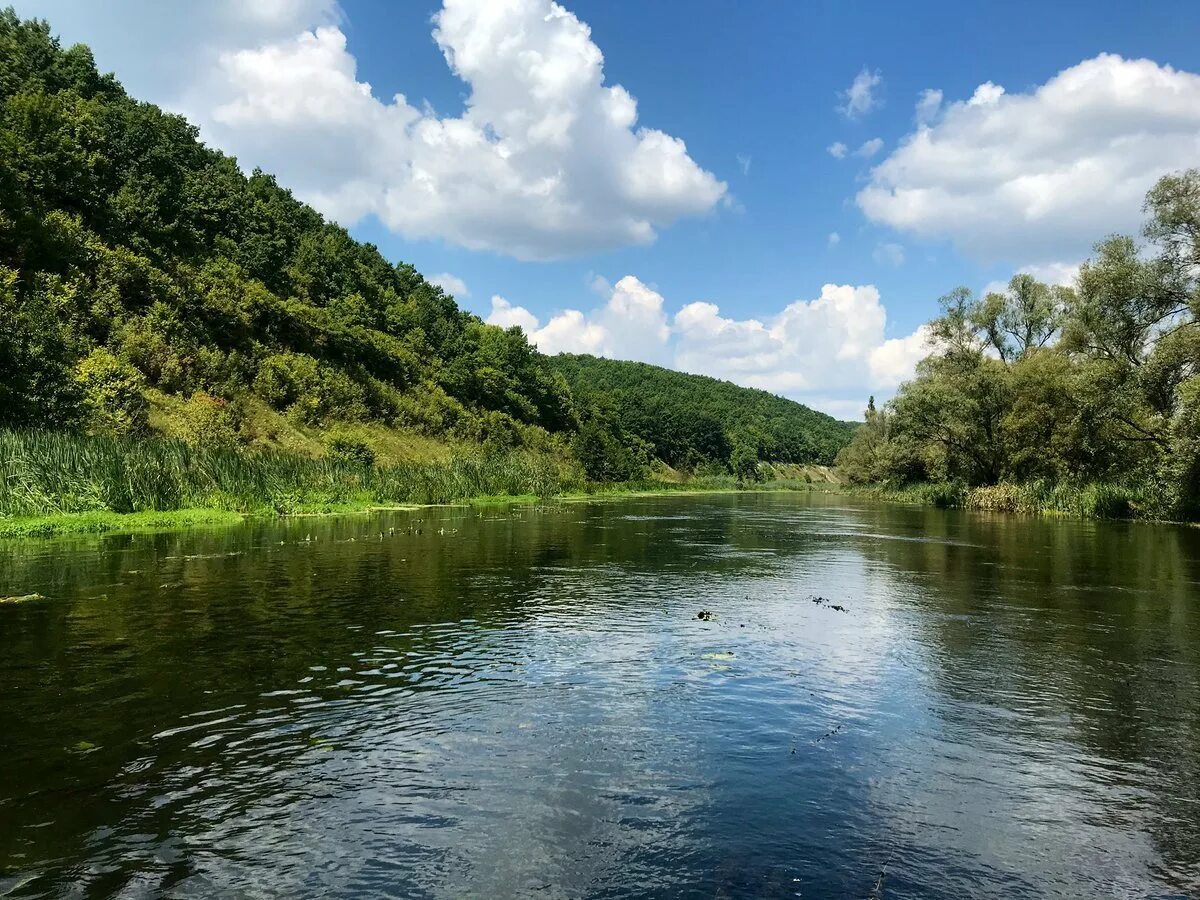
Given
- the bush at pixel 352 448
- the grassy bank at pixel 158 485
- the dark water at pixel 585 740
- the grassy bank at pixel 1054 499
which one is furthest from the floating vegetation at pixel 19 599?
the grassy bank at pixel 1054 499

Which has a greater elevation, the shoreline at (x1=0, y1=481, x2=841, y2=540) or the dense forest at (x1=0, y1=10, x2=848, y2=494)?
the dense forest at (x1=0, y1=10, x2=848, y2=494)

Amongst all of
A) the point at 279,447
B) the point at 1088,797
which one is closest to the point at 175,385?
the point at 279,447

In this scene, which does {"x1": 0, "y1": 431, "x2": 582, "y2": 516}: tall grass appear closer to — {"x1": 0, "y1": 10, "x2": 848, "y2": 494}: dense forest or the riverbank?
{"x1": 0, "y1": 10, "x2": 848, "y2": 494}: dense forest

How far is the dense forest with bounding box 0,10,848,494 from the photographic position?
4906 cm

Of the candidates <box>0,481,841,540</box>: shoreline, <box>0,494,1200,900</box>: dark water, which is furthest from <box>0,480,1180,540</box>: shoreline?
<box>0,494,1200,900</box>: dark water

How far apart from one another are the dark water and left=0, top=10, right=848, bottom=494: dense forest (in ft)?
97.7

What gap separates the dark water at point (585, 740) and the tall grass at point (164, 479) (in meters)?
10.9

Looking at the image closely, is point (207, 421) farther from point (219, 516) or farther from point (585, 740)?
point (585, 740)

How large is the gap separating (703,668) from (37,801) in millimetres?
8904

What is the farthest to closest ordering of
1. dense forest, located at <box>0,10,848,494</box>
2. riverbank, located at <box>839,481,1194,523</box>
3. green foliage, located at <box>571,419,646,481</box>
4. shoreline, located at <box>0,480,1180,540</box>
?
green foliage, located at <box>571,419,646,481</box>, riverbank, located at <box>839,481,1194,523</box>, dense forest, located at <box>0,10,848,494</box>, shoreline, located at <box>0,480,1180,540</box>

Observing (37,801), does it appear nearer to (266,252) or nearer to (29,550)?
(29,550)

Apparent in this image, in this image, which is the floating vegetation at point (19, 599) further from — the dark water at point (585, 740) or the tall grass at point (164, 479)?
the tall grass at point (164, 479)

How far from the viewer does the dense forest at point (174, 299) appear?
49.1 meters

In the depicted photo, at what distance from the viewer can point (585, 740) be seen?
9.18 m
